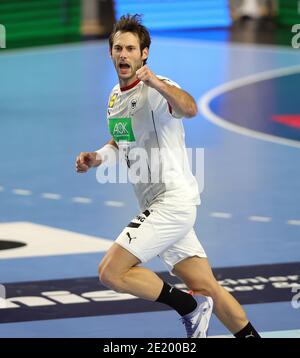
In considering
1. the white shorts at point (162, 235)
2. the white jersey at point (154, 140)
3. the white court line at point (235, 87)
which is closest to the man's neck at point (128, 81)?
the white jersey at point (154, 140)

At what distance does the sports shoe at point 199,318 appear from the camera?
7.83 meters

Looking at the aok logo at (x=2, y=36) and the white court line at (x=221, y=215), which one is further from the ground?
the aok logo at (x=2, y=36)

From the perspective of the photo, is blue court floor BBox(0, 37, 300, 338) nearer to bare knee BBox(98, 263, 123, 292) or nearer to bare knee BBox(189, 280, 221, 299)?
bare knee BBox(189, 280, 221, 299)

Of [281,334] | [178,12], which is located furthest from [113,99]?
[178,12]

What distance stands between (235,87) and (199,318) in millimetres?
13272

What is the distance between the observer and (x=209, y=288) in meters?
7.90

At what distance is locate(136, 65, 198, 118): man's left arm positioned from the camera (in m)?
7.33

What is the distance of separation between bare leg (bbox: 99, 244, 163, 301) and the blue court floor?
1.05 metres

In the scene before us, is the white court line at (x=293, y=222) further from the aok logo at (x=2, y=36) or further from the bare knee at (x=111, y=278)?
the aok logo at (x=2, y=36)

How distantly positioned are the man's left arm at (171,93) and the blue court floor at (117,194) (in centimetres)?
202

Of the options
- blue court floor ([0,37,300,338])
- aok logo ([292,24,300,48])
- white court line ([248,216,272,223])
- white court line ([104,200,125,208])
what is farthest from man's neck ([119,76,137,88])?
aok logo ([292,24,300,48])
